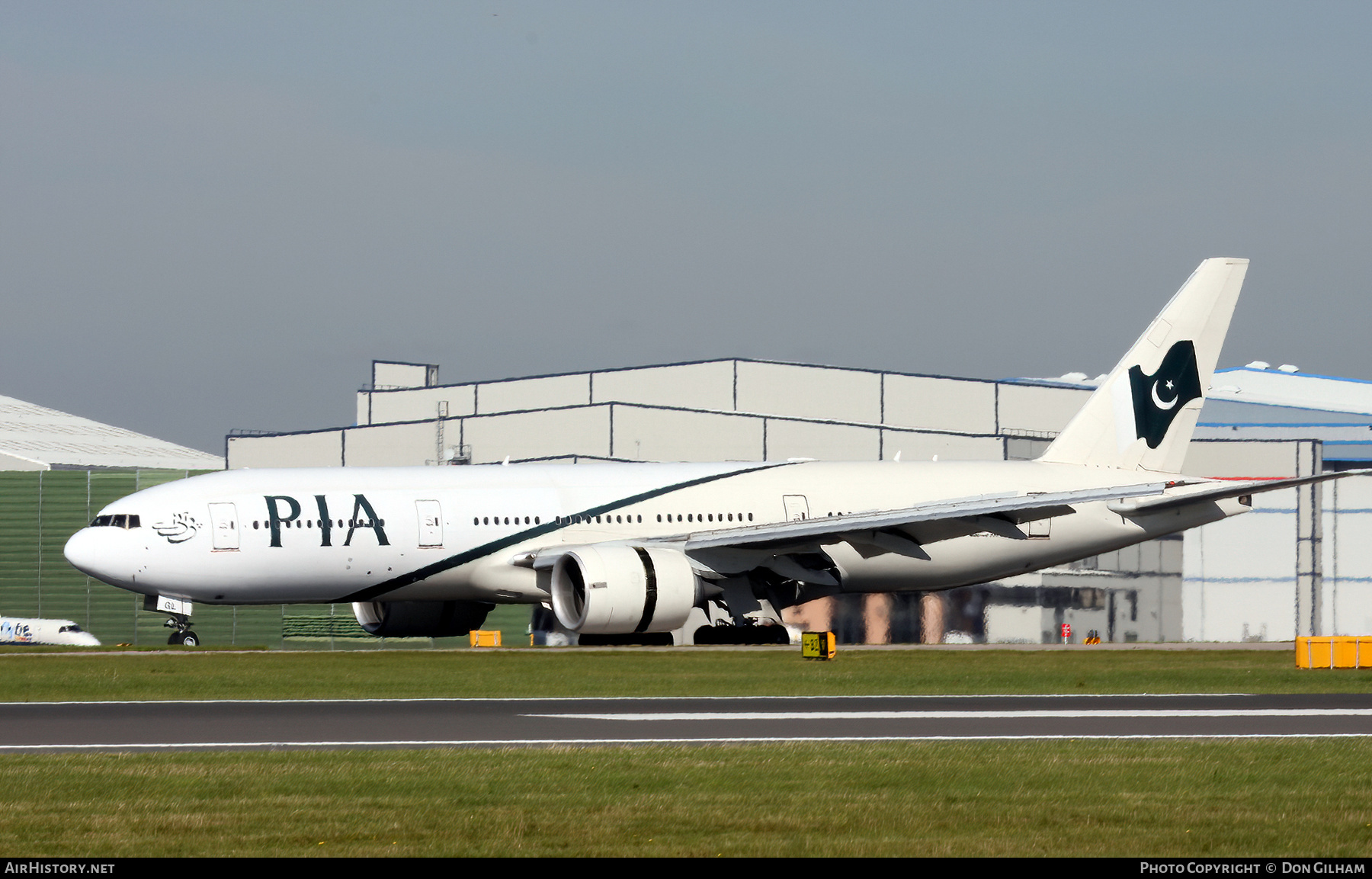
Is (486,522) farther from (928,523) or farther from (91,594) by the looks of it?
(91,594)

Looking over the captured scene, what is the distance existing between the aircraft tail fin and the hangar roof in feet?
145

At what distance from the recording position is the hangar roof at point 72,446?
7819 cm

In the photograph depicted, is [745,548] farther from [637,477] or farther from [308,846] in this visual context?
[308,846]

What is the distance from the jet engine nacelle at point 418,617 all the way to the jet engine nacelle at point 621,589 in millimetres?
5058

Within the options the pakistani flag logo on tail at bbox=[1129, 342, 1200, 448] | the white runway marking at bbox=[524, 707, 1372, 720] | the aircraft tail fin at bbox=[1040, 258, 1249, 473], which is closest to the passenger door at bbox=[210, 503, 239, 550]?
the white runway marking at bbox=[524, 707, 1372, 720]

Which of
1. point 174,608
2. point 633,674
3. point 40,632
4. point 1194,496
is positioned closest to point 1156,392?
point 1194,496

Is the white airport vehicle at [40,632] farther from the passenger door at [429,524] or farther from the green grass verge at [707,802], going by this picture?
the green grass verge at [707,802]

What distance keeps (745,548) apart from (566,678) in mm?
9566

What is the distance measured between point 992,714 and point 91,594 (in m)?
46.3

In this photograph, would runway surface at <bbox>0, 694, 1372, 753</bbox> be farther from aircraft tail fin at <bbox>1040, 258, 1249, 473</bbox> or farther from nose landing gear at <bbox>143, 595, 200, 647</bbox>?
aircraft tail fin at <bbox>1040, 258, 1249, 473</bbox>

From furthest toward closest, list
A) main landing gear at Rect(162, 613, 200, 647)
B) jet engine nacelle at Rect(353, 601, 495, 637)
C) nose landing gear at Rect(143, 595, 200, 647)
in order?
jet engine nacelle at Rect(353, 601, 495, 637) → main landing gear at Rect(162, 613, 200, 647) → nose landing gear at Rect(143, 595, 200, 647)

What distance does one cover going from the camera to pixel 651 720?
20891 mm

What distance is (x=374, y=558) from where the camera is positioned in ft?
122

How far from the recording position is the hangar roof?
78.2 meters
